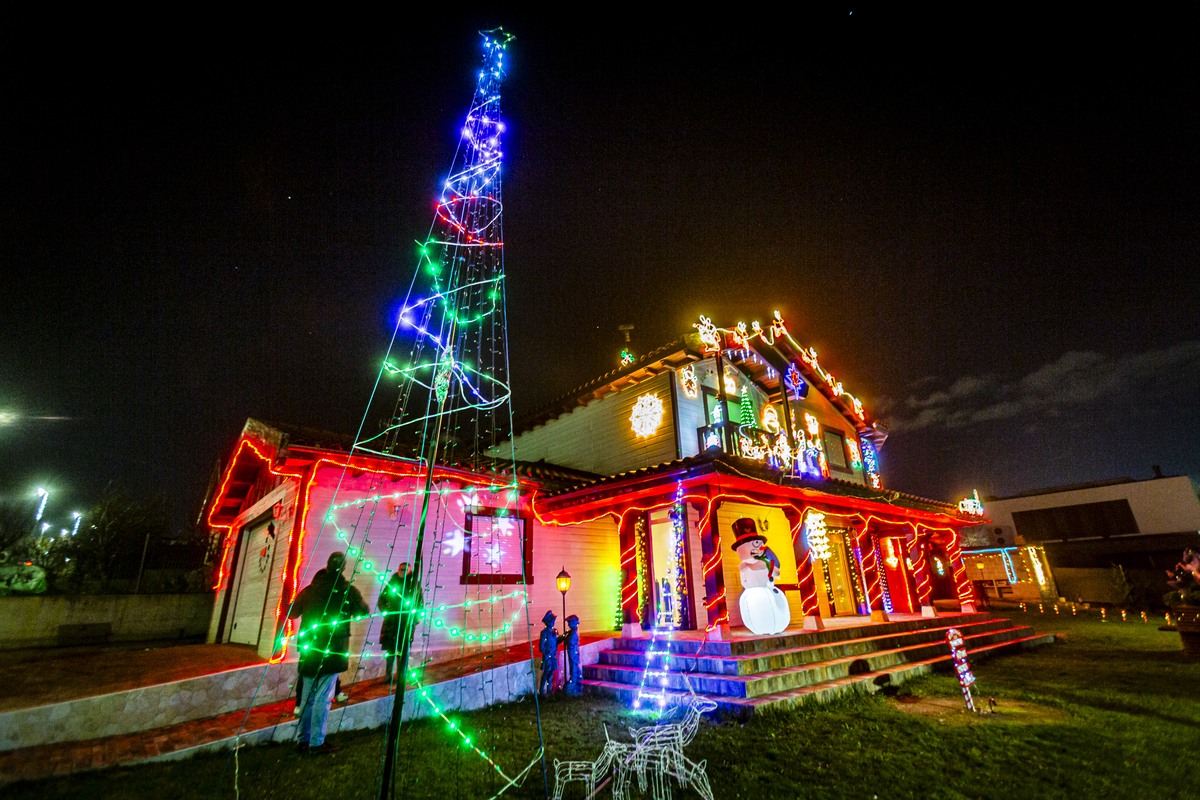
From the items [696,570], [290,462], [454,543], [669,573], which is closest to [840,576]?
[696,570]

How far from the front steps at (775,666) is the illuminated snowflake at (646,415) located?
5419 mm

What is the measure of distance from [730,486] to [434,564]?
244 inches

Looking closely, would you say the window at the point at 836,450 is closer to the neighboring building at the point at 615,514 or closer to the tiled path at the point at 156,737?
the neighboring building at the point at 615,514

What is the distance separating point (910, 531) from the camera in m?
16.6

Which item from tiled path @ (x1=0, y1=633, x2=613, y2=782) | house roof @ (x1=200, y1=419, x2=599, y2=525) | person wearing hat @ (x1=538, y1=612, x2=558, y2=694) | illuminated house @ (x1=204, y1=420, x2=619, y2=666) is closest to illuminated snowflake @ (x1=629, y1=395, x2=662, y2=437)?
house roof @ (x1=200, y1=419, x2=599, y2=525)

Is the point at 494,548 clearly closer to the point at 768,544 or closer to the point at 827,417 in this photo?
the point at 768,544

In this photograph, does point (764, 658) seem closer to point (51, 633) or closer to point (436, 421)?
point (436, 421)

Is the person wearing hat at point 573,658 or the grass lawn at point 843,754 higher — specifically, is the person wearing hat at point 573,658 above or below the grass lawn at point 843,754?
above

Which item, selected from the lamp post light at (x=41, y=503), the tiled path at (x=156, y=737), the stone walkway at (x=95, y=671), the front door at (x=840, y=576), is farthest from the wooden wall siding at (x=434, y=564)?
the lamp post light at (x=41, y=503)

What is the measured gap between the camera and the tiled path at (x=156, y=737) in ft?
16.0

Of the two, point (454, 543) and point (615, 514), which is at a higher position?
point (615, 514)

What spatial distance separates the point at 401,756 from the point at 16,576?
20.0 m

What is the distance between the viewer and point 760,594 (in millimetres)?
9586

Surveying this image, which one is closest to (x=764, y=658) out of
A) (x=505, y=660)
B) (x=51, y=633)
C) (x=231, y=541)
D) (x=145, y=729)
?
(x=505, y=660)
